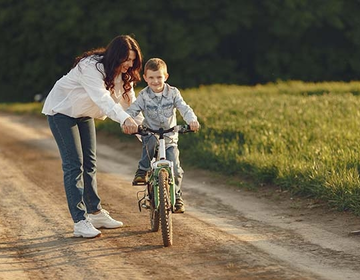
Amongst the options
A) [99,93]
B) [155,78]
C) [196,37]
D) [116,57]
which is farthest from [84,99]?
[196,37]

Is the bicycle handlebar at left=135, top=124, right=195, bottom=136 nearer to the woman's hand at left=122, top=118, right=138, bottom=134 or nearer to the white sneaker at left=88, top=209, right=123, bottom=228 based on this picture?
the woman's hand at left=122, top=118, right=138, bottom=134

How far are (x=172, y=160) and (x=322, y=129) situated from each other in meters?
6.04

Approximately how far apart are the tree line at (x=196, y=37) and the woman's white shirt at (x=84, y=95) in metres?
30.8

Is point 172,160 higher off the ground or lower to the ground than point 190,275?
higher

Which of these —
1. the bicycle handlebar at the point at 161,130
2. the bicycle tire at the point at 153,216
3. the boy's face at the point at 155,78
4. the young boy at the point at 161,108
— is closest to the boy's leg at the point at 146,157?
the young boy at the point at 161,108

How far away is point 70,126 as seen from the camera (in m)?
8.85

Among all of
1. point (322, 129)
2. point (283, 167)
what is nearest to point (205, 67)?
point (322, 129)

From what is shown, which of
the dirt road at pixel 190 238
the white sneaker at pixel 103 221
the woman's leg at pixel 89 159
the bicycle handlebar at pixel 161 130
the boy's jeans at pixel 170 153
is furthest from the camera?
the white sneaker at pixel 103 221

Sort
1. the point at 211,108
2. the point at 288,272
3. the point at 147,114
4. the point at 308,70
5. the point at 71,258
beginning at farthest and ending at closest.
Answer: the point at 308,70, the point at 211,108, the point at 147,114, the point at 71,258, the point at 288,272

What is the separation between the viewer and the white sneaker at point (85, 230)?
870cm

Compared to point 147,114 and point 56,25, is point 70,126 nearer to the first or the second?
point 147,114

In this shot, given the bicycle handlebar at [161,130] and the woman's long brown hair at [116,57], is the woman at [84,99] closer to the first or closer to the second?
the woman's long brown hair at [116,57]

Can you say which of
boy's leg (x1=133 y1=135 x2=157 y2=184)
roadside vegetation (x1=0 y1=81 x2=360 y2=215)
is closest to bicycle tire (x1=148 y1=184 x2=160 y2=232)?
boy's leg (x1=133 y1=135 x2=157 y2=184)

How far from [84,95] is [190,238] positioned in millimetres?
1573
